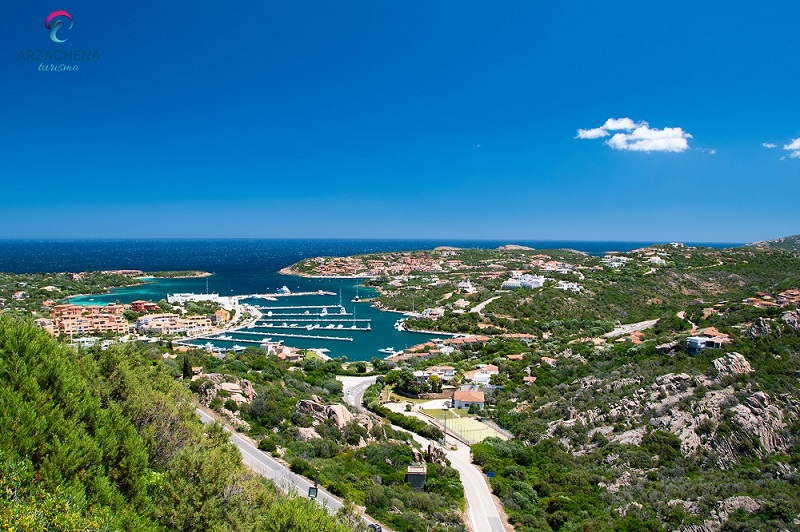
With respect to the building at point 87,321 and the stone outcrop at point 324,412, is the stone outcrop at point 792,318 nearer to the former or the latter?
the stone outcrop at point 324,412

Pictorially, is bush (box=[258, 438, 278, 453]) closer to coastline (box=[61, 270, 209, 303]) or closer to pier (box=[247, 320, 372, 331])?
pier (box=[247, 320, 372, 331])

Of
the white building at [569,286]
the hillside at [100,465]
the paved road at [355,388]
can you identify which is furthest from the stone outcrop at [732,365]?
the white building at [569,286]

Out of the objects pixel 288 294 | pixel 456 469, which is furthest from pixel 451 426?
pixel 288 294

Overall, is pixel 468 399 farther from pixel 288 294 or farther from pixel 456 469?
pixel 288 294

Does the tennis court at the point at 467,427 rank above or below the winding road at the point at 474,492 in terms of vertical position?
below

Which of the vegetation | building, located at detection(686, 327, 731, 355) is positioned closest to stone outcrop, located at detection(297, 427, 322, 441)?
the vegetation
